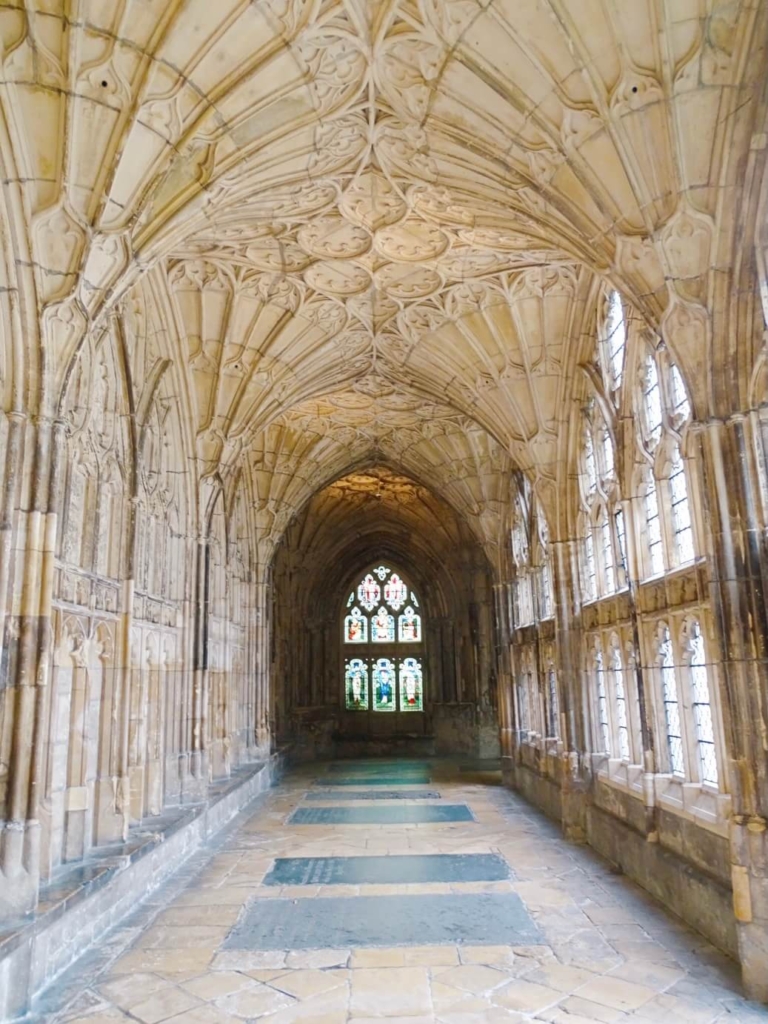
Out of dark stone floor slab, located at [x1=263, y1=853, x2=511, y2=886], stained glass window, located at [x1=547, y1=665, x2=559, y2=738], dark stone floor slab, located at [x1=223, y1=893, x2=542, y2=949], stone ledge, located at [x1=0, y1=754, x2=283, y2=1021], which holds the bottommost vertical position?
dark stone floor slab, located at [x1=263, y1=853, x2=511, y2=886]

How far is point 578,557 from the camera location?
1150 cm

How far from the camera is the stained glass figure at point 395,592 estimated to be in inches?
1122

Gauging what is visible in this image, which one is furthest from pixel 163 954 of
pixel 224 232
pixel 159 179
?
pixel 224 232


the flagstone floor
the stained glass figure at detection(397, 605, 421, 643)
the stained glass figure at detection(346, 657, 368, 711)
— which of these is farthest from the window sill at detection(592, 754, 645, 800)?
the stained glass figure at detection(346, 657, 368, 711)

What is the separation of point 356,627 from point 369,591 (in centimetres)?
145

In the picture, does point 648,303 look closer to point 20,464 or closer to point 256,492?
point 20,464

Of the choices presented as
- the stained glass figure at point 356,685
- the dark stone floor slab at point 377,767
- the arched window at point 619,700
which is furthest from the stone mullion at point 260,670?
the stained glass figure at point 356,685

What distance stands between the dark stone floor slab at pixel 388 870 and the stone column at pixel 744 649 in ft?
11.5

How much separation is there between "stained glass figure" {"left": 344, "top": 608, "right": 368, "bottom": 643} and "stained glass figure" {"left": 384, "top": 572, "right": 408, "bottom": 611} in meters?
1.18

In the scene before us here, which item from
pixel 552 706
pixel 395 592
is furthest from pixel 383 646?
pixel 552 706

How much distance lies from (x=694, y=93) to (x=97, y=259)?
5116mm

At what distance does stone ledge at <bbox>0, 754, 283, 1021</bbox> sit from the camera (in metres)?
5.14

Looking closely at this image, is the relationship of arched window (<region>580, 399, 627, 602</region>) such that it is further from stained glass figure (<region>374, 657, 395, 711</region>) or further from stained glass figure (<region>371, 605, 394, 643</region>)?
stained glass figure (<region>374, 657, 395, 711</region>)

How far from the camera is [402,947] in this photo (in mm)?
6348
